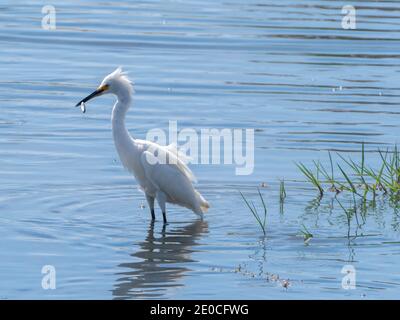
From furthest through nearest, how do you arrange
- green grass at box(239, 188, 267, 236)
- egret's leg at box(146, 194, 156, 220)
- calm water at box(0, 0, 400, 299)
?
1. egret's leg at box(146, 194, 156, 220)
2. green grass at box(239, 188, 267, 236)
3. calm water at box(0, 0, 400, 299)

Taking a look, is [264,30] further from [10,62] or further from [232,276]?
[232,276]

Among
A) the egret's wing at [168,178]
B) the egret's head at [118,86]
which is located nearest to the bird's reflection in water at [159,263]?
the egret's wing at [168,178]

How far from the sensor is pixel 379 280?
8.18 metres

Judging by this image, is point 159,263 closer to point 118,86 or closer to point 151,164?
point 151,164

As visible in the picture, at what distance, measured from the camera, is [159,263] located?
28.7 ft

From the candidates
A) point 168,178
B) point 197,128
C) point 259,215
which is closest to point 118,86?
point 168,178

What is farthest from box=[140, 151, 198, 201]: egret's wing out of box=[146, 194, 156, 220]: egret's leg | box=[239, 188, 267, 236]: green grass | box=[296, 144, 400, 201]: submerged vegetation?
box=[296, 144, 400, 201]: submerged vegetation

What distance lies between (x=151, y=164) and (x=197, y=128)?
11.8 ft

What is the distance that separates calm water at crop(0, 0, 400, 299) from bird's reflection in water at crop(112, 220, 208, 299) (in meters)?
0.02

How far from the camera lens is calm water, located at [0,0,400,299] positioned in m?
8.39

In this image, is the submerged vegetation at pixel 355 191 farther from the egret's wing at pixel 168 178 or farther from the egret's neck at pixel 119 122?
the egret's neck at pixel 119 122

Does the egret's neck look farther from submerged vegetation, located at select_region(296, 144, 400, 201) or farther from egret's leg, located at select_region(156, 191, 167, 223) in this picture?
submerged vegetation, located at select_region(296, 144, 400, 201)

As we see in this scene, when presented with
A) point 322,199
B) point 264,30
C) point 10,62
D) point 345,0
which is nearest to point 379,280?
point 322,199

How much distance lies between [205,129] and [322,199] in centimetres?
320
